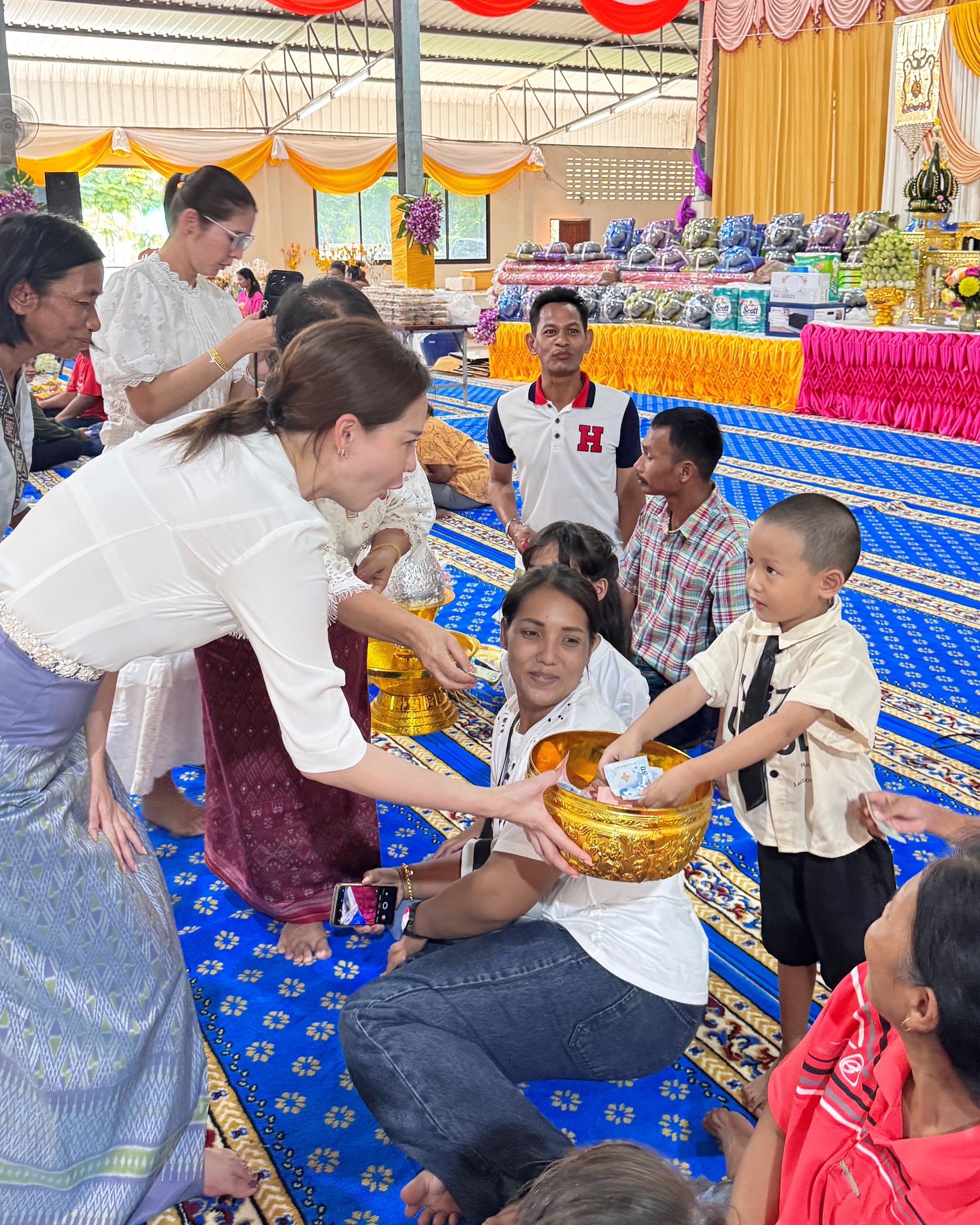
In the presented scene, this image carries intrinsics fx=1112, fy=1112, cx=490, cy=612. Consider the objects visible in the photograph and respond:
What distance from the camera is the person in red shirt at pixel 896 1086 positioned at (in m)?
0.92

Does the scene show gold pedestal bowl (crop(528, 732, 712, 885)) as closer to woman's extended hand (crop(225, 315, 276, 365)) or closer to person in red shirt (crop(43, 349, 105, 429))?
woman's extended hand (crop(225, 315, 276, 365))

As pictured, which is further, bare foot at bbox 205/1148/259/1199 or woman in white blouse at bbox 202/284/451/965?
woman in white blouse at bbox 202/284/451/965

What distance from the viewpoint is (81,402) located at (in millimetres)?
7664

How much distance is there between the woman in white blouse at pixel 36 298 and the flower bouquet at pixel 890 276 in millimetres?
6863

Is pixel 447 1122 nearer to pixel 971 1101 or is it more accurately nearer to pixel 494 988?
pixel 494 988

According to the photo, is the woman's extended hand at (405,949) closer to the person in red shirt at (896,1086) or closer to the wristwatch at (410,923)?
the wristwatch at (410,923)

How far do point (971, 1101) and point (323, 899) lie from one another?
154 centimetres

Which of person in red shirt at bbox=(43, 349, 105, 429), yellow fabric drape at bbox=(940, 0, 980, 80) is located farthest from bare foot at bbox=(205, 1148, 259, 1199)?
yellow fabric drape at bbox=(940, 0, 980, 80)

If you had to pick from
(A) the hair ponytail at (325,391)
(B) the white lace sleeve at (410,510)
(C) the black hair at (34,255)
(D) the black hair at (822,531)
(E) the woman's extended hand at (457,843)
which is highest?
(C) the black hair at (34,255)

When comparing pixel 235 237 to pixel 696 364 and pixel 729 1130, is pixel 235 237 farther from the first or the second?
pixel 696 364

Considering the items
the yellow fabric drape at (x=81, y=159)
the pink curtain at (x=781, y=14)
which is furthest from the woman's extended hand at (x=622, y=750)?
the yellow fabric drape at (x=81, y=159)

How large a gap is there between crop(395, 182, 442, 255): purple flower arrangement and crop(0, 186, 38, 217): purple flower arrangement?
430 centimetres

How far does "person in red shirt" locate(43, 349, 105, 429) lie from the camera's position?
25.0 feet

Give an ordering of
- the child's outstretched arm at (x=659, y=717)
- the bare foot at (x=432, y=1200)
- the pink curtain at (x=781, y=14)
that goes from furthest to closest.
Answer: the pink curtain at (x=781, y=14), the child's outstretched arm at (x=659, y=717), the bare foot at (x=432, y=1200)
